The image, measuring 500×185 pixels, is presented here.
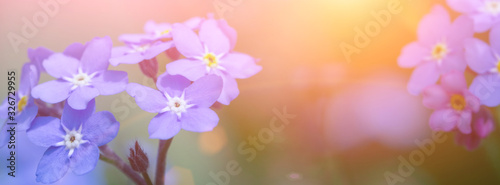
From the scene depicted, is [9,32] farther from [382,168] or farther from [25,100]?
[382,168]

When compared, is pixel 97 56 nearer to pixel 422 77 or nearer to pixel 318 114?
pixel 318 114

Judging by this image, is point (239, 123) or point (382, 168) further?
point (239, 123)

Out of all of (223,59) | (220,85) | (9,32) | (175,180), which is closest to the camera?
(220,85)

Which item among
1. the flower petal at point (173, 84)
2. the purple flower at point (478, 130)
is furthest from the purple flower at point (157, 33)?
the purple flower at point (478, 130)

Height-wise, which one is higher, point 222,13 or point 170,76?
point 222,13

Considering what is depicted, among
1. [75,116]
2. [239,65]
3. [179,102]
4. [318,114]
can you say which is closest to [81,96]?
[75,116]

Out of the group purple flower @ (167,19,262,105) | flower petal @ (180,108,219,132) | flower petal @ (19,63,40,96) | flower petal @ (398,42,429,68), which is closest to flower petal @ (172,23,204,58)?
purple flower @ (167,19,262,105)

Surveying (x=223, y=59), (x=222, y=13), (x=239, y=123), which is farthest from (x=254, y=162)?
(x=222, y=13)
